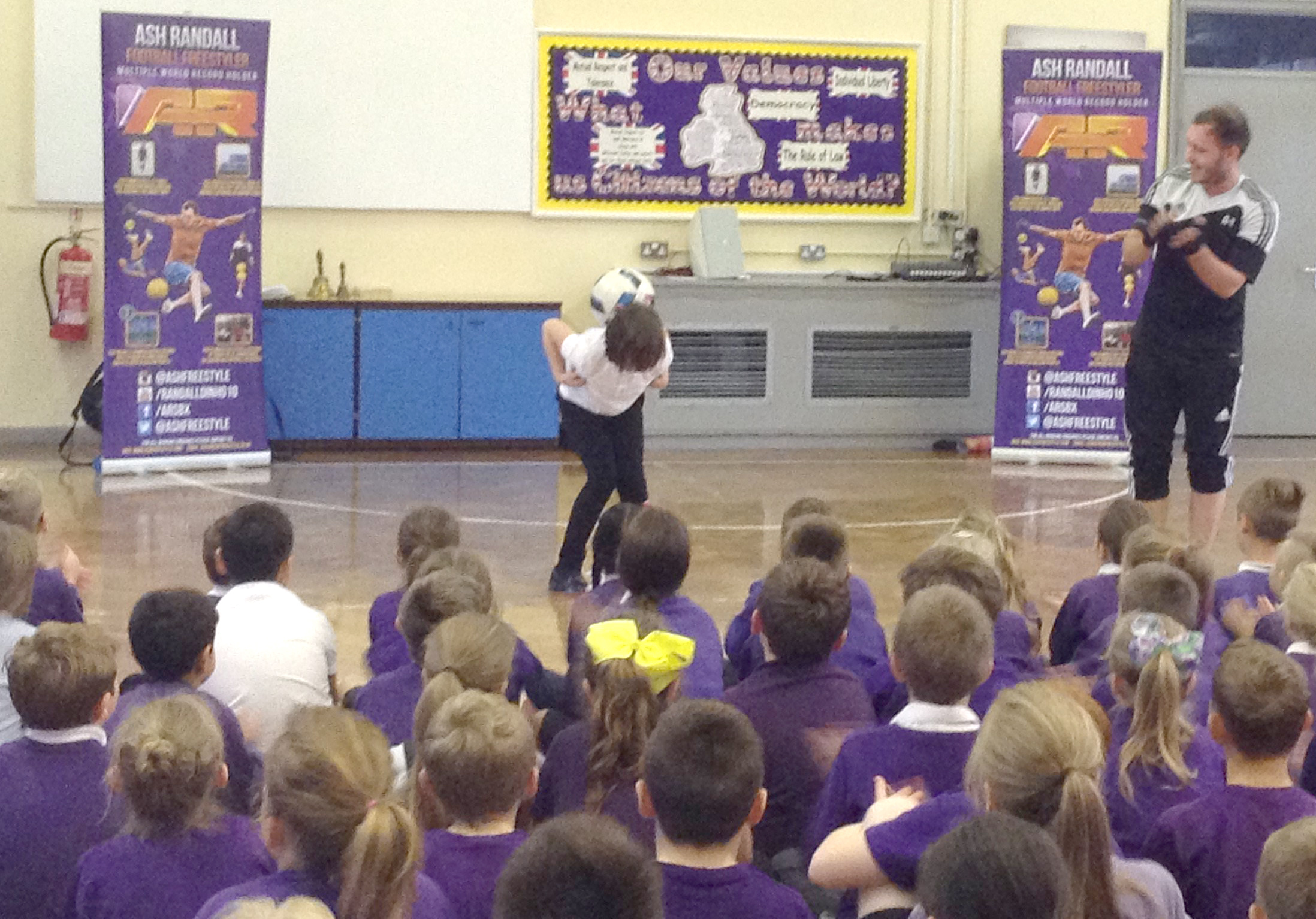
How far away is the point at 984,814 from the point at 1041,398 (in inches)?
306

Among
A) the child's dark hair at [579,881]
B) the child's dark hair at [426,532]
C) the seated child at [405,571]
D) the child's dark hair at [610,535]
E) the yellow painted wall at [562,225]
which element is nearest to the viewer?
the child's dark hair at [579,881]

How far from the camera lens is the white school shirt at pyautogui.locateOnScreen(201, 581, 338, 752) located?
3283 millimetres

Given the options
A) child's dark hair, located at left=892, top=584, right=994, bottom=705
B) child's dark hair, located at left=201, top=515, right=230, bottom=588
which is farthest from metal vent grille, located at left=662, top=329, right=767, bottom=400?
child's dark hair, located at left=892, top=584, right=994, bottom=705

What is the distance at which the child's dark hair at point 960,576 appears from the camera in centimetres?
322

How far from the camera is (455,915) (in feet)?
6.73

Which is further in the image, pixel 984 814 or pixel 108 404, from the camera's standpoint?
pixel 108 404

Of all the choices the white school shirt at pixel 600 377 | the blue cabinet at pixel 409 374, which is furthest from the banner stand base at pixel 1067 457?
the white school shirt at pixel 600 377

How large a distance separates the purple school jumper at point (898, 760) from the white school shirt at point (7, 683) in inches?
53.3

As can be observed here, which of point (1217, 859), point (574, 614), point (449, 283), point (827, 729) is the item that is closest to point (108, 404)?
point (449, 283)

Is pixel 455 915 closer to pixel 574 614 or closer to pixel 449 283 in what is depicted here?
pixel 574 614

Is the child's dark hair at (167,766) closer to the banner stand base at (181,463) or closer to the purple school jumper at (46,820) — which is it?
Answer: the purple school jumper at (46,820)

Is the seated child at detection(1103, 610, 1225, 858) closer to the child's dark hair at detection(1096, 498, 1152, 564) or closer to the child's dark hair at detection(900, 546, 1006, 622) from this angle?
the child's dark hair at detection(900, 546, 1006, 622)

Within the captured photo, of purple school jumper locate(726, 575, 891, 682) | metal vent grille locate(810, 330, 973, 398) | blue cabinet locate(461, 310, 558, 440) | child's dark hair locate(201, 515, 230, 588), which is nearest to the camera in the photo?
purple school jumper locate(726, 575, 891, 682)

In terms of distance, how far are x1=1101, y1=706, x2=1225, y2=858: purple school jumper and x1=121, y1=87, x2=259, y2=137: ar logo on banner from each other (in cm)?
654
